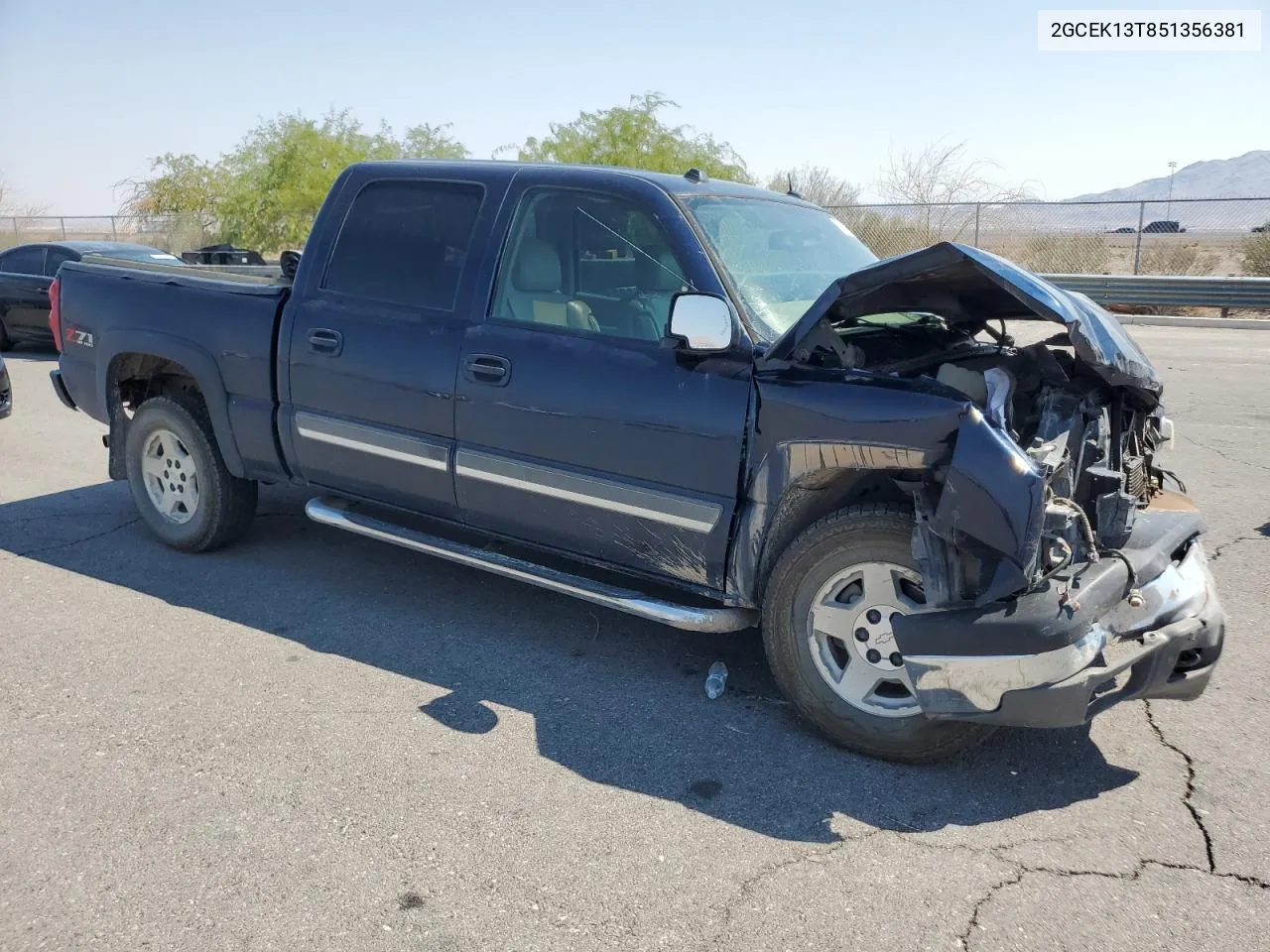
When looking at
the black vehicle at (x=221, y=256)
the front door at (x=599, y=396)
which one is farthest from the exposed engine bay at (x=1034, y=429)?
the black vehicle at (x=221, y=256)

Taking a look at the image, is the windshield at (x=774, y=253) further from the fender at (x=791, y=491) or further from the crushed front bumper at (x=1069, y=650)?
the crushed front bumper at (x=1069, y=650)

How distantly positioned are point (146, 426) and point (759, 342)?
144 inches

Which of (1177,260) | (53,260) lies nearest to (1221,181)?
(1177,260)

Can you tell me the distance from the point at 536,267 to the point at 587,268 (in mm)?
243

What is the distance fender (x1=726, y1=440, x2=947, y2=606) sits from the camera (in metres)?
3.57

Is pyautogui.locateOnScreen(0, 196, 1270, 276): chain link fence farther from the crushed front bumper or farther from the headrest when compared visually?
the crushed front bumper

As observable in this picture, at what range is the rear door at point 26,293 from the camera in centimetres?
1396

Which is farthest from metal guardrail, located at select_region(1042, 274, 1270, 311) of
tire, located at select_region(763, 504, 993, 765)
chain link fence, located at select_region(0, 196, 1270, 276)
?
tire, located at select_region(763, 504, 993, 765)

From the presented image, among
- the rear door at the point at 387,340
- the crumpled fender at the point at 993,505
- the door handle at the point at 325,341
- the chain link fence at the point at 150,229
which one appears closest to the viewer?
the crumpled fender at the point at 993,505

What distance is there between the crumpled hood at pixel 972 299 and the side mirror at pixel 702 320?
20cm

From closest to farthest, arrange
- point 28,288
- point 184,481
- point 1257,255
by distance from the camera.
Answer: point 184,481 → point 28,288 → point 1257,255

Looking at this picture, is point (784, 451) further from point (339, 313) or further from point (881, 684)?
point (339, 313)

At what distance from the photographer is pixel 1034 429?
13.0 ft

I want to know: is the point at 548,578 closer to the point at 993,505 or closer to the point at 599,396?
the point at 599,396
